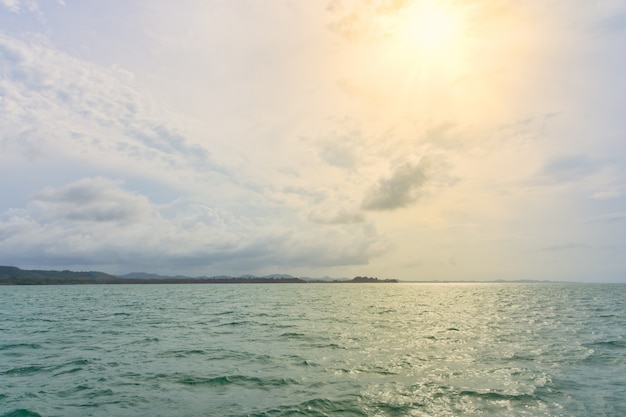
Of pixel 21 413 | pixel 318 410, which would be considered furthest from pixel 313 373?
pixel 21 413

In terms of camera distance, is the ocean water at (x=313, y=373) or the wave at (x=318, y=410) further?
the ocean water at (x=313, y=373)

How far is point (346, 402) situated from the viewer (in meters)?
17.2

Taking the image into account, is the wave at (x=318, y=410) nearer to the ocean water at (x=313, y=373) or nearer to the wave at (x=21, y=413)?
the ocean water at (x=313, y=373)

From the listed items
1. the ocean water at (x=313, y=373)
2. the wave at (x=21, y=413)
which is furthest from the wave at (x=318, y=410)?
the wave at (x=21, y=413)

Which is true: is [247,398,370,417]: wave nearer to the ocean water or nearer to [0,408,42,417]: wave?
the ocean water

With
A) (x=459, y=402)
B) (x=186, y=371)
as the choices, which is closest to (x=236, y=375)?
(x=186, y=371)

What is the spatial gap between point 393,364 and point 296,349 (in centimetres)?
835

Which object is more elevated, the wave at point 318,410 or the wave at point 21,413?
the wave at point 318,410

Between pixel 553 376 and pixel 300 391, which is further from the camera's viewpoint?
pixel 553 376

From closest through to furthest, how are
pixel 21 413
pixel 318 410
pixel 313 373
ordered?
pixel 21 413
pixel 318 410
pixel 313 373

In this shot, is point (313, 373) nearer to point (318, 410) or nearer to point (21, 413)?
point (318, 410)

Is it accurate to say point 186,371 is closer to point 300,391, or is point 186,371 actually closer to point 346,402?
point 300,391

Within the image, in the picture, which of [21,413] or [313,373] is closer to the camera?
[21,413]

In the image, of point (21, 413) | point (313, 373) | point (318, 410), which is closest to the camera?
point (21, 413)
